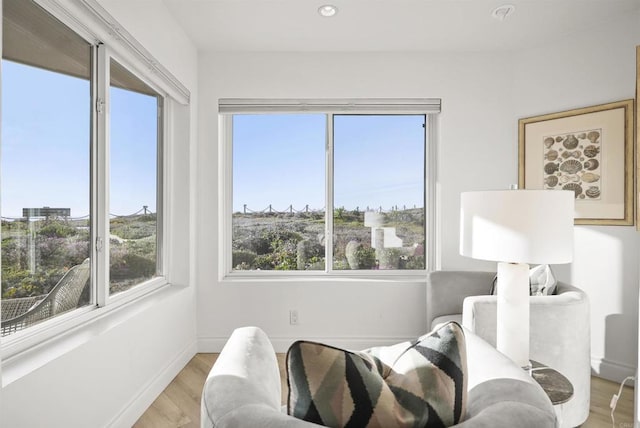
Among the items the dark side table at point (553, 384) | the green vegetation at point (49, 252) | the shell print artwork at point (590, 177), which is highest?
the shell print artwork at point (590, 177)

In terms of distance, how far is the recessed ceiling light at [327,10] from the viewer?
8.02 feet

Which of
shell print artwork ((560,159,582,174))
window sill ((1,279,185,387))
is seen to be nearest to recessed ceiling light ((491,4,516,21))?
shell print artwork ((560,159,582,174))

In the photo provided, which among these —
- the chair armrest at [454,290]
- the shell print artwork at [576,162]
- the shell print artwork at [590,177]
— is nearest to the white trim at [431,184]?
the chair armrest at [454,290]

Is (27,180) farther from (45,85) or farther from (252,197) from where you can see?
(252,197)

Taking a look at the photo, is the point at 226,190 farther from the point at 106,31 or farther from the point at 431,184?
the point at 431,184

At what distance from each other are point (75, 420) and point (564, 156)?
3.39 meters

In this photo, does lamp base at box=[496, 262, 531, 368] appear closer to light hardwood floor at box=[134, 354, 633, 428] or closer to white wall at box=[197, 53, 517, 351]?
light hardwood floor at box=[134, 354, 633, 428]

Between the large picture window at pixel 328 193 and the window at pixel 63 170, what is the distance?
101 cm

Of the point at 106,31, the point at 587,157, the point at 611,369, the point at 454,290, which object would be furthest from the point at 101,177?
the point at 611,369

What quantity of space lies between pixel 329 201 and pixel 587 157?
6.43 feet

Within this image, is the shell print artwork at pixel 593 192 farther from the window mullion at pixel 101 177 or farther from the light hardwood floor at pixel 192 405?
the window mullion at pixel 101 177

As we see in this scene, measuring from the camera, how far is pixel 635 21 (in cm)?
255

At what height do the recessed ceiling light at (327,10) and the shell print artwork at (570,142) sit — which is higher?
the recessed ceiling light at (327,10)

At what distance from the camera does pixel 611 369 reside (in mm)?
Result: 2607
